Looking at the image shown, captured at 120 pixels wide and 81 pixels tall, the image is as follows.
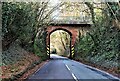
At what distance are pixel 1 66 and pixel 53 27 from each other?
33.9 metres

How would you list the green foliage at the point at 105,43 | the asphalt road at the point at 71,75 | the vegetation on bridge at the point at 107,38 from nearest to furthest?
the asphalt road at the point at 71,75 → the vegetation on bridge at the point at 107,38 → the green foliage at the point at 105,43

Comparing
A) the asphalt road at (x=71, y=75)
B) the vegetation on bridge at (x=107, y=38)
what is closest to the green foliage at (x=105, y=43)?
the vegetation on bridge at (x=107, y=38)

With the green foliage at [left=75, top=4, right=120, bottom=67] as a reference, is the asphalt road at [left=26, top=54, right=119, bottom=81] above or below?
below

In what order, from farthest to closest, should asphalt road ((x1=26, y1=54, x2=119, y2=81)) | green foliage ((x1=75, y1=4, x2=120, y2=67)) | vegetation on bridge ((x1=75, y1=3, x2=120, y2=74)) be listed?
green foliage ((x1=75, y1=4, x2=120, y2=67)) → vegetation on bridge ((x1=75, y1=3, x2=120, y2=74)) → asphalt road ((x1=26, y1=54, x2=119, y2=81))

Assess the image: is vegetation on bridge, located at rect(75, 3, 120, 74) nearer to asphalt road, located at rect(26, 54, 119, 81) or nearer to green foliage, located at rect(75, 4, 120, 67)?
green foliage, located at rect(75, 4, 120, 67)

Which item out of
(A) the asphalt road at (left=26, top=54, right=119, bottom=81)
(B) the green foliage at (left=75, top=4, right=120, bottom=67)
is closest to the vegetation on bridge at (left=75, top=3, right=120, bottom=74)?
(B) the green foliage at (left=75, top=4, right=120, bottom=67)

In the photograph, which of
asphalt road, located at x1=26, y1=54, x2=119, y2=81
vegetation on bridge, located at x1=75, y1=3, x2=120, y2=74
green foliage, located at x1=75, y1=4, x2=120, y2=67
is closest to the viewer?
asphalt road, located at x1=26, y1=54, x2=119, y2=81

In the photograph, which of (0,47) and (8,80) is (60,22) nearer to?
(0,47)

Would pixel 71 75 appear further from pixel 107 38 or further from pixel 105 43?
pixel 107 38

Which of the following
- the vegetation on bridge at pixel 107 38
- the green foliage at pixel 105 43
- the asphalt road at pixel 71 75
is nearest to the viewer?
the asphalt road at pixel 71 75

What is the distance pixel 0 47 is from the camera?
17.2 meters

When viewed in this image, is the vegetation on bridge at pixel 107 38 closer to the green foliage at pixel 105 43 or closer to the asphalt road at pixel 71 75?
the green foliage at pixel 105 43

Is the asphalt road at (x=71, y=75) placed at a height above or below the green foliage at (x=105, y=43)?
below

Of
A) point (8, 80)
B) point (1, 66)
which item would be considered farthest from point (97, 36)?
point (8, 80)
